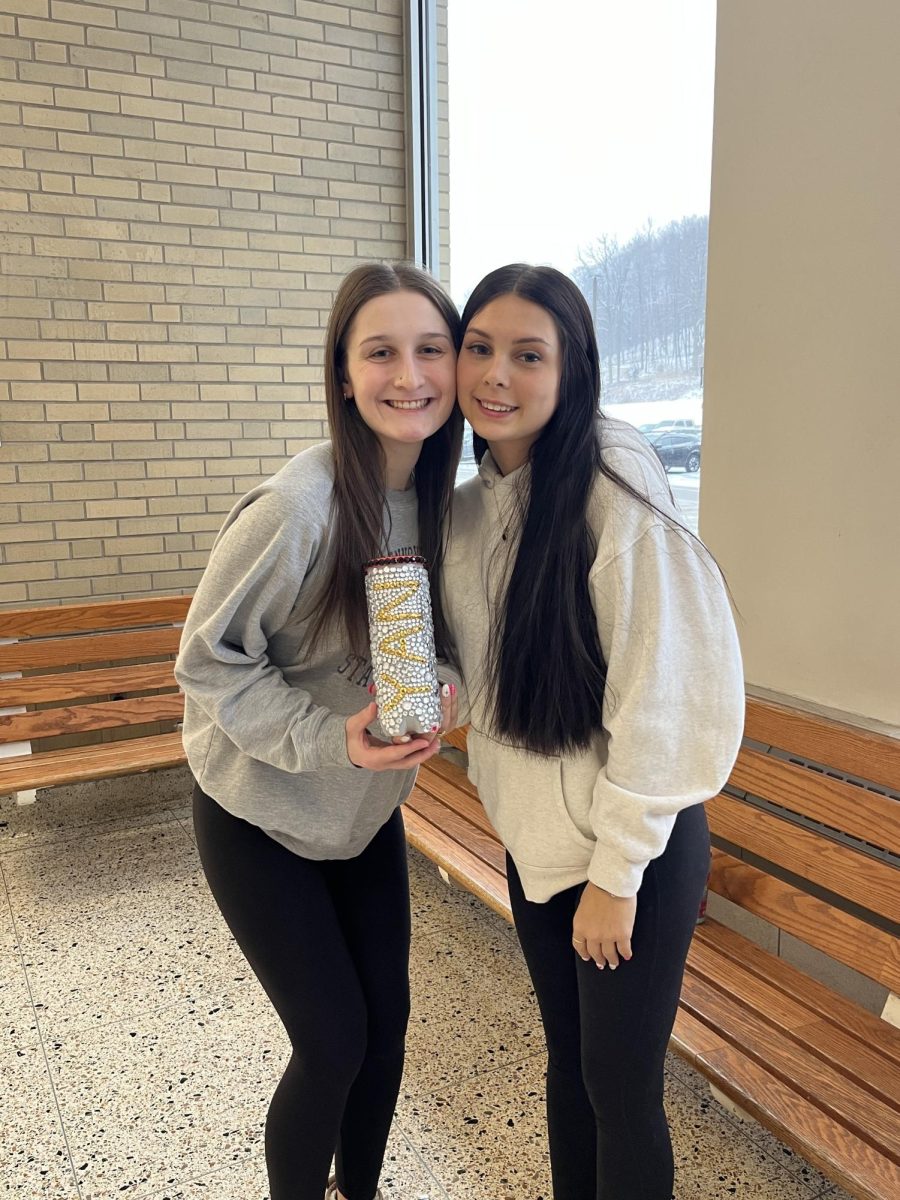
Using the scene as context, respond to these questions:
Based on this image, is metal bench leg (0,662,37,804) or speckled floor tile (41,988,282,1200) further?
metal bench leg (0,662,37,804)

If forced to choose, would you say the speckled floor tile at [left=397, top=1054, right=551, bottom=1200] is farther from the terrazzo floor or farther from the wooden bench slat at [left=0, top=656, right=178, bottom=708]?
the wooden bench slat at [left=0, top=656, right=178, bottom=708]

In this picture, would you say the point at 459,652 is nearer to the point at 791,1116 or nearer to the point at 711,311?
the point at 791,1116

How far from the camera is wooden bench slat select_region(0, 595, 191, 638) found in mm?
3854

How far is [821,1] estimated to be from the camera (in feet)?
6.70

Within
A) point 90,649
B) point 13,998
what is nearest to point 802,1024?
point 13,998

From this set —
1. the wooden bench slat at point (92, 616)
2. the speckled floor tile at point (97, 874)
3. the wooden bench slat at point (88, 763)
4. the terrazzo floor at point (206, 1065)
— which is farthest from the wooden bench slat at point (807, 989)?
the wooden bench slat at point (92, 616)

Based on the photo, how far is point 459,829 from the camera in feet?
9.64

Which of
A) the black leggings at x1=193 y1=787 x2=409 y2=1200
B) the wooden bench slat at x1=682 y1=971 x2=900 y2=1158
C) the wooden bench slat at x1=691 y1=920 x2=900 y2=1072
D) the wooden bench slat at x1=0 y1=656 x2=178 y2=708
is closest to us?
the black leggings at x1=193 y1=787 x2=409 y2=1200

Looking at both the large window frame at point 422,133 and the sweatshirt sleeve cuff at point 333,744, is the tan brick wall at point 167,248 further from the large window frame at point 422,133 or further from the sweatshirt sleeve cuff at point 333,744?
the sweatshirt sleeve cuff at point 333,744

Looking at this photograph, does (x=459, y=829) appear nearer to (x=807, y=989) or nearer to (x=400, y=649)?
(x=807, y=989)

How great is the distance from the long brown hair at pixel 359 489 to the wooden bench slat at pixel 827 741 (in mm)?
1082

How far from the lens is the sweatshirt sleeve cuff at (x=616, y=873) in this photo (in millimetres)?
1252

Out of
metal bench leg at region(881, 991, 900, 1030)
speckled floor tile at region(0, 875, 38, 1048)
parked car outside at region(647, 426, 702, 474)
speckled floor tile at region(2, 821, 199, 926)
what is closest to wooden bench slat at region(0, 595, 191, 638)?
speckled floor tile at region(2, 821, 199, 926)

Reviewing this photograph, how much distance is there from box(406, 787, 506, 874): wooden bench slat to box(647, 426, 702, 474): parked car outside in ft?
4.27
